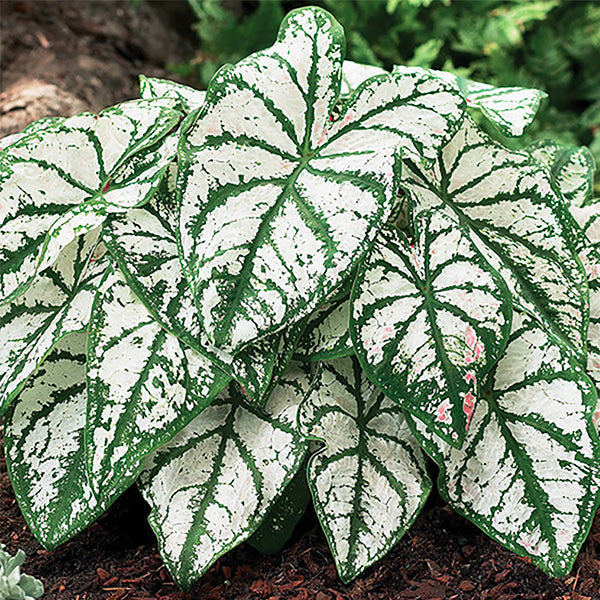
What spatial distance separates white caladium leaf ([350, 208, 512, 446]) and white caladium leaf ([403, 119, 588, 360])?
0.25ft

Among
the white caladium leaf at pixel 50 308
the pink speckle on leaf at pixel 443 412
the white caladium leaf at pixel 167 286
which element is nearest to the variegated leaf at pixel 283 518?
the white caladium leaf at pixel 167 286

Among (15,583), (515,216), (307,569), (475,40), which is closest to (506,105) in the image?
(515,216)

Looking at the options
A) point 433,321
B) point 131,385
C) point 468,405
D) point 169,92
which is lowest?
point 131,385

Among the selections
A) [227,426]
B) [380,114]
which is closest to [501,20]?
[380,114]

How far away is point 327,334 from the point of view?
1265mm

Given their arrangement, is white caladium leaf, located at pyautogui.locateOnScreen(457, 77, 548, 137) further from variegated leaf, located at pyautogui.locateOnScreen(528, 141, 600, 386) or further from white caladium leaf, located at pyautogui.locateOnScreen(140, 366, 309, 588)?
white caladium leaf, located at pyautogui.locateOnScreen(140, 366, 309, 588)

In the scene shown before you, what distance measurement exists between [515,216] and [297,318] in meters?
0.43

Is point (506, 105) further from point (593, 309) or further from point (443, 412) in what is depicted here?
point (443, 412)

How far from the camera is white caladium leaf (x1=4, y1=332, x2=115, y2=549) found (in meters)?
1.23

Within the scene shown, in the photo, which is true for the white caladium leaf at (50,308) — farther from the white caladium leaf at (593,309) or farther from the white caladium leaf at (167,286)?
the white caladium leaf at (593,309)

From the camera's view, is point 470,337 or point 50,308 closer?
point 470,337

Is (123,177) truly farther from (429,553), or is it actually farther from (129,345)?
(429,553)

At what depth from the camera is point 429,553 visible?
4.28ft

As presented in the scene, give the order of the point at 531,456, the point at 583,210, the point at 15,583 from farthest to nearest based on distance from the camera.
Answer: the point at 583,210
the point at 531,456
the point at 15,583
